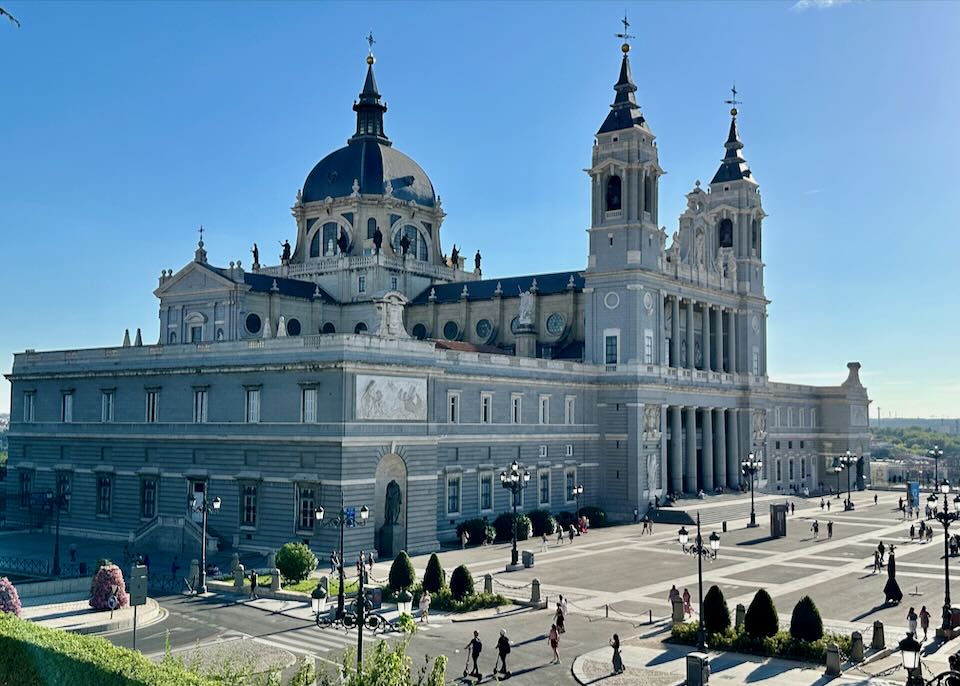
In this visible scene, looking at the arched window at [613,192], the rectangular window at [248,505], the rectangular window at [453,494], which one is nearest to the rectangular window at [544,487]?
the rectangular window at [453,494]

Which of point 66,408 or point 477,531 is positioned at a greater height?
point 66,408

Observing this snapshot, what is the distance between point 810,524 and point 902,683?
48984 mm

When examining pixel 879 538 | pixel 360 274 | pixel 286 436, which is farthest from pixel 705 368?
pixel 286 436

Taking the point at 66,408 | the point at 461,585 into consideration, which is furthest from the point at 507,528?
the point at 66,408

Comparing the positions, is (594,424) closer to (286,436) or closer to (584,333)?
(584,333)

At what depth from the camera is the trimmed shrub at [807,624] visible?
33688 mm

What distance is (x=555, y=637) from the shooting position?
107 ft

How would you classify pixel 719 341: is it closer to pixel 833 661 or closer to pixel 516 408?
pixel 516 408

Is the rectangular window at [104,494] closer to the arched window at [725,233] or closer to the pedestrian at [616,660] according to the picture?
the pedestrian at [616,660]

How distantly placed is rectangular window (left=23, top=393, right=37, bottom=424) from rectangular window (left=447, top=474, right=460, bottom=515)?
29.4 m

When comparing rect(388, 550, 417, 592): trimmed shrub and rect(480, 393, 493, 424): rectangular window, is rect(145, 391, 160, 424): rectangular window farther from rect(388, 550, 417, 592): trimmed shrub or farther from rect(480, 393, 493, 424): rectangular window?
rect(388, 550, 417, 592): trimmed shrub

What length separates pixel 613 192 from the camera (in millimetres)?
81125

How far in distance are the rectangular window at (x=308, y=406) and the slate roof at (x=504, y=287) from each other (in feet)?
112

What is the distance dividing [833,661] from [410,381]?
31.0m
